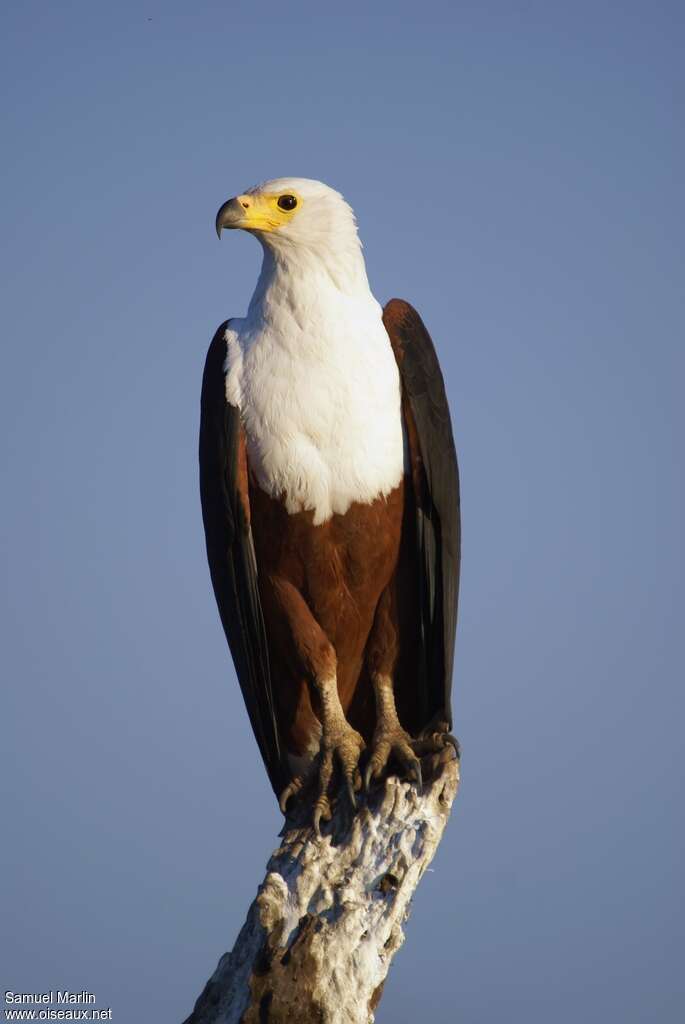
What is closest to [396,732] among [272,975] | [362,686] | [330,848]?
[362,686]

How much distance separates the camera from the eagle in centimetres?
593

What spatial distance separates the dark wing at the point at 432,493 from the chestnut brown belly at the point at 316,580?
0.12m

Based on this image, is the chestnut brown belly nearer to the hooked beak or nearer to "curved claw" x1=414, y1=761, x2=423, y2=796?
"curved claw" x1=414, y1=761, x2=423, y2=796

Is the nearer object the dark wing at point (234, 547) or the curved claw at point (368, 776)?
the curved claw at point (368, 776)

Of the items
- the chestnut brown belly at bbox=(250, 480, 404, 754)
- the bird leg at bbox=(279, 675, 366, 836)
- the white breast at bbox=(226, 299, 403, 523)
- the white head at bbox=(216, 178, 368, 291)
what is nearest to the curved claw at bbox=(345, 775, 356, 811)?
the bird leg at bbox=(279, 675, 366, 836)

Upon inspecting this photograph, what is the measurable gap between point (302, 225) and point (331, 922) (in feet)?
9.73

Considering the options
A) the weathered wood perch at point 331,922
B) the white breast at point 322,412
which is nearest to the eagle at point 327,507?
the white breast at point 322,412

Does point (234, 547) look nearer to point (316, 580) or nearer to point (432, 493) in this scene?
point (316, 580)

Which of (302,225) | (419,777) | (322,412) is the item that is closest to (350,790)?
(419,777)

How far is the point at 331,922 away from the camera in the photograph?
5.04 metres

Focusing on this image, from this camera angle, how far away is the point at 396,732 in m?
6.05

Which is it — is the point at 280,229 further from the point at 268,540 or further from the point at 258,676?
the point at 258,676

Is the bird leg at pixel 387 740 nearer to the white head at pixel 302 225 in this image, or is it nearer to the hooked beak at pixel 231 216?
the white head at pixel 302 225

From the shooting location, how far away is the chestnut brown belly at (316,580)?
599 centimetres
